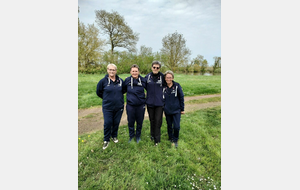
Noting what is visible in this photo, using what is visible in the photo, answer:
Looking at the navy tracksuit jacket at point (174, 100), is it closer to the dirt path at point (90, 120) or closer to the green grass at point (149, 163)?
the green grass at point (149, 163)

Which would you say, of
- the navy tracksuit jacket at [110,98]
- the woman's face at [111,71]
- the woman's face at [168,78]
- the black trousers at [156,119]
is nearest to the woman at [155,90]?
the black trousers at [156,119]

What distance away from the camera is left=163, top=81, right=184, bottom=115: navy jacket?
3154 millimetres

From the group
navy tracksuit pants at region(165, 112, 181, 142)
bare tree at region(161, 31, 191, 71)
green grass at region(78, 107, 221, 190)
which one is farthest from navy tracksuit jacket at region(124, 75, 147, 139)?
bare tree at region(161, 31, 191, 71)

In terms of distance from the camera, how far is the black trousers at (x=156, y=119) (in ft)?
10.6

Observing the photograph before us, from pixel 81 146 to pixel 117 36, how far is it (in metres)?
13.7

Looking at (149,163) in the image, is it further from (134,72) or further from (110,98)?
(134,72)

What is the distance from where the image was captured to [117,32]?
43.9 ft

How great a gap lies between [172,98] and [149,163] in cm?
177

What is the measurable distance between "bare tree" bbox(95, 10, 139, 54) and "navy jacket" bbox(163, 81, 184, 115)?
10.8 meters

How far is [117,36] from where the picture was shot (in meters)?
13.8

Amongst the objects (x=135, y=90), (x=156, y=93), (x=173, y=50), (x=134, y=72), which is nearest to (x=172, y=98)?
(x=156, y=93)

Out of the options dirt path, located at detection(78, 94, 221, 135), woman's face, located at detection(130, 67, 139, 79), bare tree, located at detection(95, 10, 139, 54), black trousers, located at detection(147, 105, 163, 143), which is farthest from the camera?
bare tree, located at detection(95, 10, 139, 54)

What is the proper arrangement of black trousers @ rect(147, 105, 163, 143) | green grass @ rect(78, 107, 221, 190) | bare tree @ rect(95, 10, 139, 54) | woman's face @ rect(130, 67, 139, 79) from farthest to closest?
1. bare tree @ rect(95, 10, 139, 54)
2. black trousers @ rect(147, 105, 163, 143)
3. woman's face @ rect(130, 67, 139, 79)
4. green grass @ rect(78, 107, 221, 190)

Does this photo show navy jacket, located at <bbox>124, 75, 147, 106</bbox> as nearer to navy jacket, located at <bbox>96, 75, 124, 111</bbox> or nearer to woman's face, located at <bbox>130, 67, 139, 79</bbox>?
woman's face, located at <bbox>130, 67, 139, 79</bbox>
